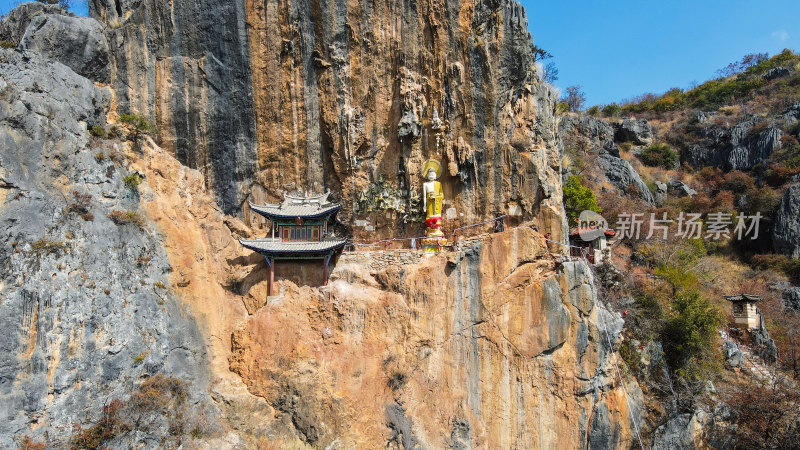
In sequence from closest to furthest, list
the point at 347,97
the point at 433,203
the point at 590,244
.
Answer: the point at 433,203 → the point at 347,97 → the point at 590,244

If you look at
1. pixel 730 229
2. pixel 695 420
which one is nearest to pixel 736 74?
pixel 730 229

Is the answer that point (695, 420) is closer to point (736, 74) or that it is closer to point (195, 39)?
point (195, 39)

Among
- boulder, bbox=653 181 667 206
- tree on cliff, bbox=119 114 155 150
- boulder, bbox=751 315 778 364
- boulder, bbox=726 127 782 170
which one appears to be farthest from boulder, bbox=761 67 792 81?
tree on cliff, bbox=119 114 155 150

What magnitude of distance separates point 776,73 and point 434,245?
126ft

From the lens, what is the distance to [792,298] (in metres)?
23.9

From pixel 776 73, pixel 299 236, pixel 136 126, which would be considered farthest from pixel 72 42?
pixel 776 73

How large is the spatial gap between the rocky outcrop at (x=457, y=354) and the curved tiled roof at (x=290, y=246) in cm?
137

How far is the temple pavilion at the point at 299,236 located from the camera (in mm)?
17031

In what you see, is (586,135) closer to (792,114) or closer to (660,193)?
(660,193)

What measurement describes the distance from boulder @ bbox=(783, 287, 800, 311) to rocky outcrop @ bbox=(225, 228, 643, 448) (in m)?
12.6

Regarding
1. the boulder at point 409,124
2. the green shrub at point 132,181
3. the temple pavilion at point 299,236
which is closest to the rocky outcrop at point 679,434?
the temple pavilion at point 299,236

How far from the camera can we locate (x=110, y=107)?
60.9 ft

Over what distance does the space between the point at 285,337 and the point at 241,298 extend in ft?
8.08

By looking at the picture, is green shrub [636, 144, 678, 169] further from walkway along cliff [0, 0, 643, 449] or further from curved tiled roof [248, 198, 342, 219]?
curved tiled roof [248, 198, 342, 219]
